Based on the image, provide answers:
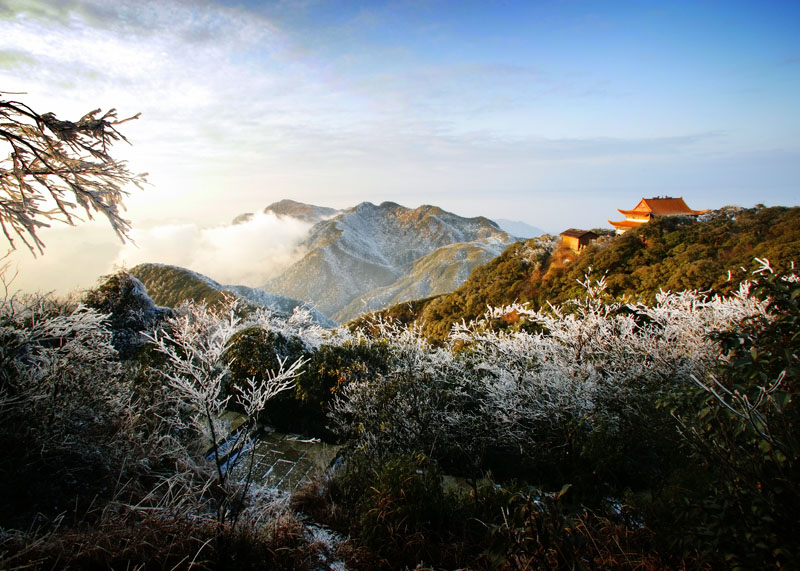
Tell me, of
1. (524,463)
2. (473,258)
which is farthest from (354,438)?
(473,258)

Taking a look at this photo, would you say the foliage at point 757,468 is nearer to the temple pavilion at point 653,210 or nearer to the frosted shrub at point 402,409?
the frosted shrub at point 402,409

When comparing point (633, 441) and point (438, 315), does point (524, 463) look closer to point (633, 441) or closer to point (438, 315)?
point (633, 441)

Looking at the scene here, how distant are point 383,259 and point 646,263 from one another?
448 ft

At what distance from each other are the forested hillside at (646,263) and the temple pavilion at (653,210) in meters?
11.3

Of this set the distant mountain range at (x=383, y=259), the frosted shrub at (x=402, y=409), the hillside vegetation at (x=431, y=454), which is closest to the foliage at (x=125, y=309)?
the hillside vegetation at (x=431, y=454)

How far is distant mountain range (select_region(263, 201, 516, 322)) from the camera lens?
101 metres

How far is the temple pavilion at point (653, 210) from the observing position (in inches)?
1551

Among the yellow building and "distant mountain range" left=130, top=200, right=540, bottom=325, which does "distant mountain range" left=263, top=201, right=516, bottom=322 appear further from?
Result: the yellow building

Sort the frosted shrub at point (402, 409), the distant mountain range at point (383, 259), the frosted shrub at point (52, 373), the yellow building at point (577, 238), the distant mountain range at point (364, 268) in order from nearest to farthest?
the frosted shrub at point (52, 373) → the frosted shrub at point (402, 409) → the yellow building at point (577, 238) → the distant mountain range at point (364, 268) → the distant mountain range at point (383, 259)

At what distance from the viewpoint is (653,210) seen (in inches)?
1554

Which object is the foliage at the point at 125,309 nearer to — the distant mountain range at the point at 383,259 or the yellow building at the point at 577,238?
the yellow building at the point at 577,238

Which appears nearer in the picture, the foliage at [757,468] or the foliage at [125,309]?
the foliage at [757,468]

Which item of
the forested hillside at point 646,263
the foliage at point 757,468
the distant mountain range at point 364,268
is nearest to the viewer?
the foliage at point 757,468

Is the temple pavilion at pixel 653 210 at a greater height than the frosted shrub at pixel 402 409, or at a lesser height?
greater
